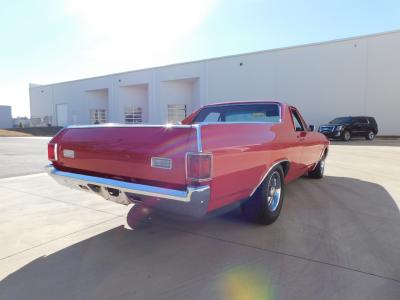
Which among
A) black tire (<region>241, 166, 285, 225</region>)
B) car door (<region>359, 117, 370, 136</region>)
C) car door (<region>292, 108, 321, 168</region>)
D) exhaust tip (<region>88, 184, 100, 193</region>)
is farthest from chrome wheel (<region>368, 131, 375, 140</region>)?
exhaust tip (<region>88, 184, 100, 193</region>)

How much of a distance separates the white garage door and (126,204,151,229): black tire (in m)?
44.1

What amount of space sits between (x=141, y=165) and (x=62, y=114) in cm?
4675

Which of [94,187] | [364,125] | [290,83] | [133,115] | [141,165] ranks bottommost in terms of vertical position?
[94,187]

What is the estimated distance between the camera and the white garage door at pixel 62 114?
4468cm

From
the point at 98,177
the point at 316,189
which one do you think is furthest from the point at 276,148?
the point at 316,189

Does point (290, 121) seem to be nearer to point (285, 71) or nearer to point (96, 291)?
point (96, 291)

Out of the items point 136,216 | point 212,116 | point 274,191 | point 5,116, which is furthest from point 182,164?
point 5,116

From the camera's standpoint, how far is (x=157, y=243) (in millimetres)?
3674

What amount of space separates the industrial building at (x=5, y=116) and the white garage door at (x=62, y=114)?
16.6 m

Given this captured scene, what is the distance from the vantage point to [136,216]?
4.64 meters

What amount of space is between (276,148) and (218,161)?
1.43m

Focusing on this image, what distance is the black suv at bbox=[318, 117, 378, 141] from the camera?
68.5 ft

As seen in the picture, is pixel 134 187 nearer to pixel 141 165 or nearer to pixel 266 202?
pixel 141 165

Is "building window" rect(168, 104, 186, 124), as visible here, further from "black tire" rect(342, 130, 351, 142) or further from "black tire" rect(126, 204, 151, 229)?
"black tire" rect(126, 204, 151, 229)
